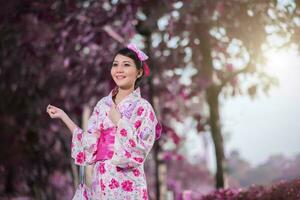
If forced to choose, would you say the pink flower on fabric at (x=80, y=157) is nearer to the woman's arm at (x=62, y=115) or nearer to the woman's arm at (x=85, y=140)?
the woman's arm at (x=85, y=140)

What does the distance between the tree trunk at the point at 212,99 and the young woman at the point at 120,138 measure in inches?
220

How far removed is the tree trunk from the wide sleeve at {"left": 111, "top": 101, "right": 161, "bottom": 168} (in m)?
5.75

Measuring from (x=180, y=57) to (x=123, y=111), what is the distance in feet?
19.7

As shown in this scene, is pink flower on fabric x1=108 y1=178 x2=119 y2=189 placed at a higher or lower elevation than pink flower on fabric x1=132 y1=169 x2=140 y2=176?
lower

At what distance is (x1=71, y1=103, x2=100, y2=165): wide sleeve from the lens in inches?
182

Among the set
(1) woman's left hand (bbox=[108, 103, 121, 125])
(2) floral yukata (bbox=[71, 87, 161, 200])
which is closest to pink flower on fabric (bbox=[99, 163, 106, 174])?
(2) floral yukata (bbox=[71, 87, 161, 200])

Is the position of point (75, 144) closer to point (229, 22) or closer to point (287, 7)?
point (287, 7)

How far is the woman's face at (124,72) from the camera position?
468 centimetres

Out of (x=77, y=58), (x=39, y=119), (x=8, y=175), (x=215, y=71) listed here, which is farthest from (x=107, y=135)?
(x=8, y=175)

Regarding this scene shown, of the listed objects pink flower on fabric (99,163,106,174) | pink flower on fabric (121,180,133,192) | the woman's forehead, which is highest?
the woman's forehead

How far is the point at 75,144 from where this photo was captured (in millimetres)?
4773

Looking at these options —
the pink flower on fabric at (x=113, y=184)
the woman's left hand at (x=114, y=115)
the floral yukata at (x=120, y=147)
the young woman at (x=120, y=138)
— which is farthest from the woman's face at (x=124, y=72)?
the pink flower on fabric at (x=113, y=184)

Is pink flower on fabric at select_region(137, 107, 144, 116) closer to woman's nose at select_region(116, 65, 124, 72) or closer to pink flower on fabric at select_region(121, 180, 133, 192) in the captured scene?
woman's nose at select_region(116, 65, 124, 72)

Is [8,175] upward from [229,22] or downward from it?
downward
